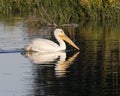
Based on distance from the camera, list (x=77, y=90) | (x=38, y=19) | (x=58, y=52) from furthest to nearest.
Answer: (x=38, y=19) < (x=58, y=52) < (x=77, y=90)

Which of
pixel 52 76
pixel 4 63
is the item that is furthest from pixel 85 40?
pixel 52 76

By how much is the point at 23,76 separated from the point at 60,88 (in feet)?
5.81

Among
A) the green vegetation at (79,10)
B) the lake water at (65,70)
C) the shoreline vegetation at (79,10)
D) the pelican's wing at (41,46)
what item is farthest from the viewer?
the green vegetation at (79,10)

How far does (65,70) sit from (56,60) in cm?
229

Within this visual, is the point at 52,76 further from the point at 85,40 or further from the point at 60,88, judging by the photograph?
the point at 85,40

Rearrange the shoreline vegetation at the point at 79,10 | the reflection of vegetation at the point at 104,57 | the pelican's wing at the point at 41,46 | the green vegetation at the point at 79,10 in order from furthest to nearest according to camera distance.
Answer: the green vegetation at the point at 79,10, the shoreline vegetation at the point at 79,10, the pelican's wing at the point at 41,46, the reflection of vegetation at the point at 104,57

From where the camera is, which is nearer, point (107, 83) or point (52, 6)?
point (107, 83)

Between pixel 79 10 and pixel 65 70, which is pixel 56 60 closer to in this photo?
pixel 65 70

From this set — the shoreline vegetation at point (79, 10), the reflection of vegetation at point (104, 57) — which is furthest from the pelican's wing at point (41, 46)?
the shoreline vegetation at point (79, 10)

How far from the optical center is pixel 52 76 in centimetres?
1424

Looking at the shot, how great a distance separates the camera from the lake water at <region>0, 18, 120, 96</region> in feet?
40.8

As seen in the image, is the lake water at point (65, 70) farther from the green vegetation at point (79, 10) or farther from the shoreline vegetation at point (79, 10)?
the green vegetation at point (79, 10)

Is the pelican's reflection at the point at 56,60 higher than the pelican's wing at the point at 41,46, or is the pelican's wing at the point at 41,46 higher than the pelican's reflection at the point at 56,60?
the pelican's wing at the point at 41,46

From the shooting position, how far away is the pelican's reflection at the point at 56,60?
50.5 ft
